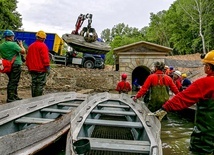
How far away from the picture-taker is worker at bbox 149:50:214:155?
307cm

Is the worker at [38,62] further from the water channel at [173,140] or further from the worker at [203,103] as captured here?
the worker at [203,103]

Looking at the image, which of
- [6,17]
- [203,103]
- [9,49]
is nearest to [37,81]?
[9,49]

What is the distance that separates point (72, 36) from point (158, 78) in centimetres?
1468

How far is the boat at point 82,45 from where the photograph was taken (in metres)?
20.0

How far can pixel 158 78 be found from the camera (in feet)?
21.1

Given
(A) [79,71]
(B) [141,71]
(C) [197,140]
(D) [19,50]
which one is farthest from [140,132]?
(B) [141,71]

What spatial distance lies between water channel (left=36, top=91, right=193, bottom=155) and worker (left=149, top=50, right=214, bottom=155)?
1.07 metres

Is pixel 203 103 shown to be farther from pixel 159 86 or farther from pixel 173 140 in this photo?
pixel 173 140

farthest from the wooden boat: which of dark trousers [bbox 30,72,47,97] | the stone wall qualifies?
the stone wall

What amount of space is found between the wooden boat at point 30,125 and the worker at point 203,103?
62.3 inches

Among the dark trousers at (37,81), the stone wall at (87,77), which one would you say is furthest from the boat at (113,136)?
the stone wall at (87,77)

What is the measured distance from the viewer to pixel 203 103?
3160 millimetres

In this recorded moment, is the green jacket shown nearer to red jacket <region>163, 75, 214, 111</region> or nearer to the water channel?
the water channel

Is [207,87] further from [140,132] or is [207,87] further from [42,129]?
[42,129]
